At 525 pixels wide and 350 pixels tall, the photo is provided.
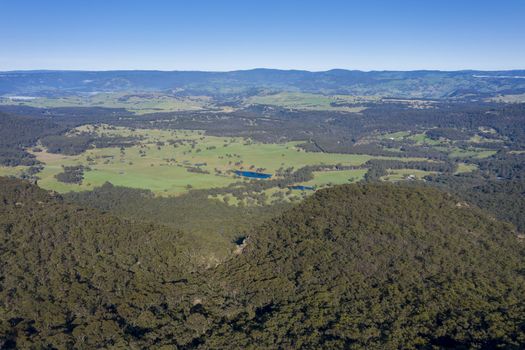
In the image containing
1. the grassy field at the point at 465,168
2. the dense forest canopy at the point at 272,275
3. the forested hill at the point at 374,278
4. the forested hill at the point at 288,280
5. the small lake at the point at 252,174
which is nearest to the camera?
the forested hill at the point at 374,278

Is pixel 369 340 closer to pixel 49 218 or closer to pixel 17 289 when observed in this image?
pixel 17 289

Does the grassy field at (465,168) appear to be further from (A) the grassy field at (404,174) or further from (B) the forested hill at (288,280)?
(B) the forested hill at (288,280)

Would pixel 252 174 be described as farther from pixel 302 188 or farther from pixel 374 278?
pixel 374 278

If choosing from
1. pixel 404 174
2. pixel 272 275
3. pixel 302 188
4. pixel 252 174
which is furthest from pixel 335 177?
pixel 272 275

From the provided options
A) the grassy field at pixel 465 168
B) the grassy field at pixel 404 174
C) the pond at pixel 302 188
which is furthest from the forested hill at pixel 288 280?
the grassy field at pixel 465 168

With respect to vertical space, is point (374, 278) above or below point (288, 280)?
above

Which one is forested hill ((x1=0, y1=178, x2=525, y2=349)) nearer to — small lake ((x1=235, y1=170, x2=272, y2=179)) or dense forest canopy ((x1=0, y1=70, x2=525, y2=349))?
dense forest canopy ((x1=0, y1=70, x2=525, y2=349))

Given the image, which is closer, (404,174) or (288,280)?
(288,280)

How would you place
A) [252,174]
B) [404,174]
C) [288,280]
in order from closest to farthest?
[288,280] < [404,174] < [252,174]

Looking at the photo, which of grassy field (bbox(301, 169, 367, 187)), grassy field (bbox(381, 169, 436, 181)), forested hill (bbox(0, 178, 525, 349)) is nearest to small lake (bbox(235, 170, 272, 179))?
grassy field (bbox(301, 169, 367, 187))
